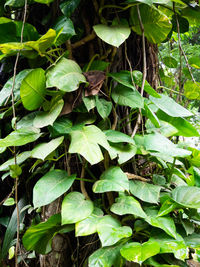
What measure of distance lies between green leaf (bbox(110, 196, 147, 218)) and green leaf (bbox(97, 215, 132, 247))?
40mm

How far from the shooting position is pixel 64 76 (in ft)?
2.56

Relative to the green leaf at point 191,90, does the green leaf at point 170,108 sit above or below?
above

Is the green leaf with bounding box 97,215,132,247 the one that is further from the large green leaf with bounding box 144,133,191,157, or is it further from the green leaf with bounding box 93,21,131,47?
the green leaf with bounding box 93,21,131,47

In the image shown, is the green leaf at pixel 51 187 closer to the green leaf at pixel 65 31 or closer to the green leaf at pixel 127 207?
the green leaf at pixel 127 207

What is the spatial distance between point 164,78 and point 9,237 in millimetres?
1230

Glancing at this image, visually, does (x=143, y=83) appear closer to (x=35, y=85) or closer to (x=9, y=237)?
(x=35, y=85)

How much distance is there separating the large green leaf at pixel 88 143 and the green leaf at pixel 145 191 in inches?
8.7

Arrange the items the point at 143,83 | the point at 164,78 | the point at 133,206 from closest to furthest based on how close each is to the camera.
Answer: the point at 133,206
the point at 143,83
the point at 164,78

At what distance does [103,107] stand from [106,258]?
53 cm

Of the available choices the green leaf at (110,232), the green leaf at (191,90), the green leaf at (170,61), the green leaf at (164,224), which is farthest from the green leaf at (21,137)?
the green leaf at (170,61)

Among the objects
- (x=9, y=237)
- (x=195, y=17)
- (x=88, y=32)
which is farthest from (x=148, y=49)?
(x=9, y=237)

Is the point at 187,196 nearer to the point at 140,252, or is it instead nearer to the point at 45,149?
the point at 140,252

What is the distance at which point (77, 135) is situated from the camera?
749mm

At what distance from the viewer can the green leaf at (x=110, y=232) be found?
63 centimetres
